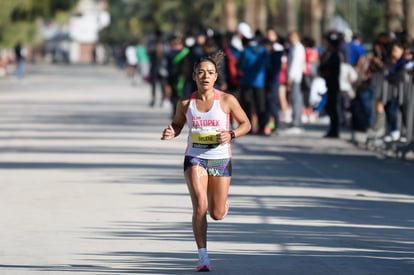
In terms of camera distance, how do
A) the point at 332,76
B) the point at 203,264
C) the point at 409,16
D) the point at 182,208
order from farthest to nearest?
1. the point at 409,16
2. the point at 332,76
3. the point at 182,208
4. the point at 203,264

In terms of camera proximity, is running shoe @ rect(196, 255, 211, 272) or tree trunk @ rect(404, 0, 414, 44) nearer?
running shoe @ rect(196, 255, 211, 272)

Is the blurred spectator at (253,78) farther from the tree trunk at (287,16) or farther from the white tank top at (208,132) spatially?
the tree trunk at (287,16)

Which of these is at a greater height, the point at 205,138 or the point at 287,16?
the point at 205,138

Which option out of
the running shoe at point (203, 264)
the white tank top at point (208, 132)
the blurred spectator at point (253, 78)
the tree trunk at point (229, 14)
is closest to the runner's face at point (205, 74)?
the white tank top at point (208, 132)

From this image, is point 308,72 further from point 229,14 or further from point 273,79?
point 229,14

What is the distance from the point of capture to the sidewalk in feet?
36.2

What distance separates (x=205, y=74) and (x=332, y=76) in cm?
1670

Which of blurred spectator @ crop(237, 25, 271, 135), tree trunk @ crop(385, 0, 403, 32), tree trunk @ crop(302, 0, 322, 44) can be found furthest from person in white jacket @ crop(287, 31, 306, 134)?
tree trunk @ crop(302, 0, 322, 44)

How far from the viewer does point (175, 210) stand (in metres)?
14.7

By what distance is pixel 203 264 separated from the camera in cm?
1031

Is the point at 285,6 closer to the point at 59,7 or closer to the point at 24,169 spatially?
the point at 59,7

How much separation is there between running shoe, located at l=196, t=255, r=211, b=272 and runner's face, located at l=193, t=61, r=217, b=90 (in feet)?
4.20

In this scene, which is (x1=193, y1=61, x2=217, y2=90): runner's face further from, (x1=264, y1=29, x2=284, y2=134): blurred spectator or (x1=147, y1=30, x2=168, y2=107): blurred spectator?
(x1=147, y1=30, x2=168, y2=107): blurred spectator

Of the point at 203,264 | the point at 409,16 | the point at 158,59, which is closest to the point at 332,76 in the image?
the point at 409,16
